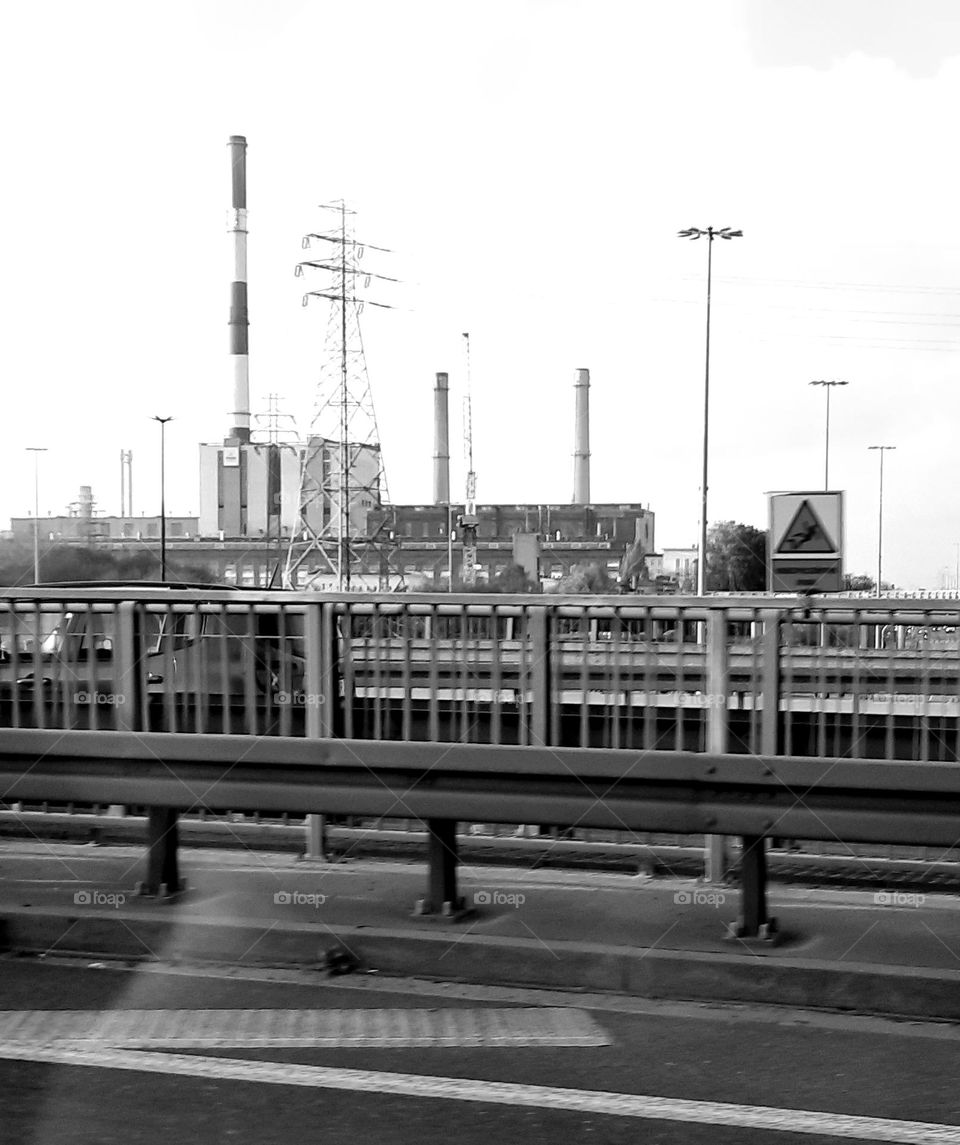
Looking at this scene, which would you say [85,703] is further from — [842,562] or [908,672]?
[842,562]

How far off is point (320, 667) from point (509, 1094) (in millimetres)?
2643

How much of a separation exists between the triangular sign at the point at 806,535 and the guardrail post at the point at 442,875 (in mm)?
4165

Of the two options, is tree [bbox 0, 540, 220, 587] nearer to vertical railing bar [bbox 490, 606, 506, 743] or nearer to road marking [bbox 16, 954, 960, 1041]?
vertical railing bar [bbox 490, 606, 506, 743]

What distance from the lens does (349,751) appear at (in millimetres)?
5992

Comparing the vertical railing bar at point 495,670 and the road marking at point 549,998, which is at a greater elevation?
the vertical railing bar at point 495,670

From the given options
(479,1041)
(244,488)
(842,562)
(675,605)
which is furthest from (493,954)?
(244,488)

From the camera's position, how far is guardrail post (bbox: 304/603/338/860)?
6676 mm

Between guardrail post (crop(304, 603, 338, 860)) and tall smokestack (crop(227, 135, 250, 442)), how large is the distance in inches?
2921

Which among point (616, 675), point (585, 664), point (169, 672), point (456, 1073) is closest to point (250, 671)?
point (169, 672)

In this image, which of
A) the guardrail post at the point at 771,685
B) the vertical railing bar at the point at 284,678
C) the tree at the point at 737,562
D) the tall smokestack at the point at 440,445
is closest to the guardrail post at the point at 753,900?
Result: the guardrail post at the point at 771,685

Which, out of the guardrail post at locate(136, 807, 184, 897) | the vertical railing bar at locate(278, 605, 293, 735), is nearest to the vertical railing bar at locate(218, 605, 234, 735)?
the vertical railing bar at locate(278, 605, 293, 735)

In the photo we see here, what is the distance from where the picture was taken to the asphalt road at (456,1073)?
13.7ft

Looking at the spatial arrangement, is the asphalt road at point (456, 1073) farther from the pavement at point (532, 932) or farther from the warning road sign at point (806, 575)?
the warning road sign at point (806, 575)

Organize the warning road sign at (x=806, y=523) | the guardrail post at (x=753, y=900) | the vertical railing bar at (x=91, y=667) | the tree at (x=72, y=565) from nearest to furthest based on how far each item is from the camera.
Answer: the guardrail post at (x=753, y=900), the vertical railing bar at (x=91, y=667), the warning road sign at (x=806, y=523), the tree at (x=72, y=565)
